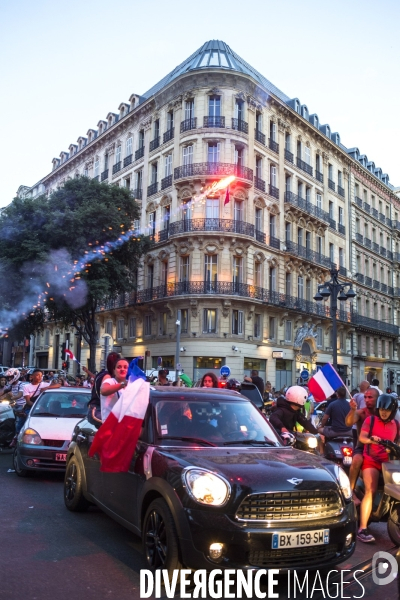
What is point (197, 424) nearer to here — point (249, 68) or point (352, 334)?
point (249, 68)

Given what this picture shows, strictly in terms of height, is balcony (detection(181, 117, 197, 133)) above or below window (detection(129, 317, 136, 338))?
above

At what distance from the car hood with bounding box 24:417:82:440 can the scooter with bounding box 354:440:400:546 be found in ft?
15.9

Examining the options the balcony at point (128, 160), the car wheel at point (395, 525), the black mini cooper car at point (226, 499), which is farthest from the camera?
the balcony at point (128, 160)

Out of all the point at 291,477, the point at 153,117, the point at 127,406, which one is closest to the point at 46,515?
the point at 127,406

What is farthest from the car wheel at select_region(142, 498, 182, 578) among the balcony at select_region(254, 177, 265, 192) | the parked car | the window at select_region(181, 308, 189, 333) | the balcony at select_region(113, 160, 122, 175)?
the balcony at select_region(113, 160, 122, 175)

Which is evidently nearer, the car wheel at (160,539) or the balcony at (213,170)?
the car wheel at (160,539)

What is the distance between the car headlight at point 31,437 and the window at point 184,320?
79.8 feet

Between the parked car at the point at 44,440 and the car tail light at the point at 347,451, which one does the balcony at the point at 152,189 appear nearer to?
the parked car at the point at 44,440

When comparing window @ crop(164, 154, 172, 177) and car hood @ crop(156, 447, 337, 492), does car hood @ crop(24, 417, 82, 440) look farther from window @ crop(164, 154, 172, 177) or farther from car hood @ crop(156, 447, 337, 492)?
window @ crop(164, 154, 172, 177)

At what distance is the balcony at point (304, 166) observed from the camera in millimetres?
41219

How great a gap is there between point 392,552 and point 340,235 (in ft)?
140

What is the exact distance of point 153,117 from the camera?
39.0m

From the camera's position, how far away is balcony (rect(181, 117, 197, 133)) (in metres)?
34.8

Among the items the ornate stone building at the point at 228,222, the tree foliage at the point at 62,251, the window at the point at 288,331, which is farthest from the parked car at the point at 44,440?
Answer: the window at the point at 288,331
